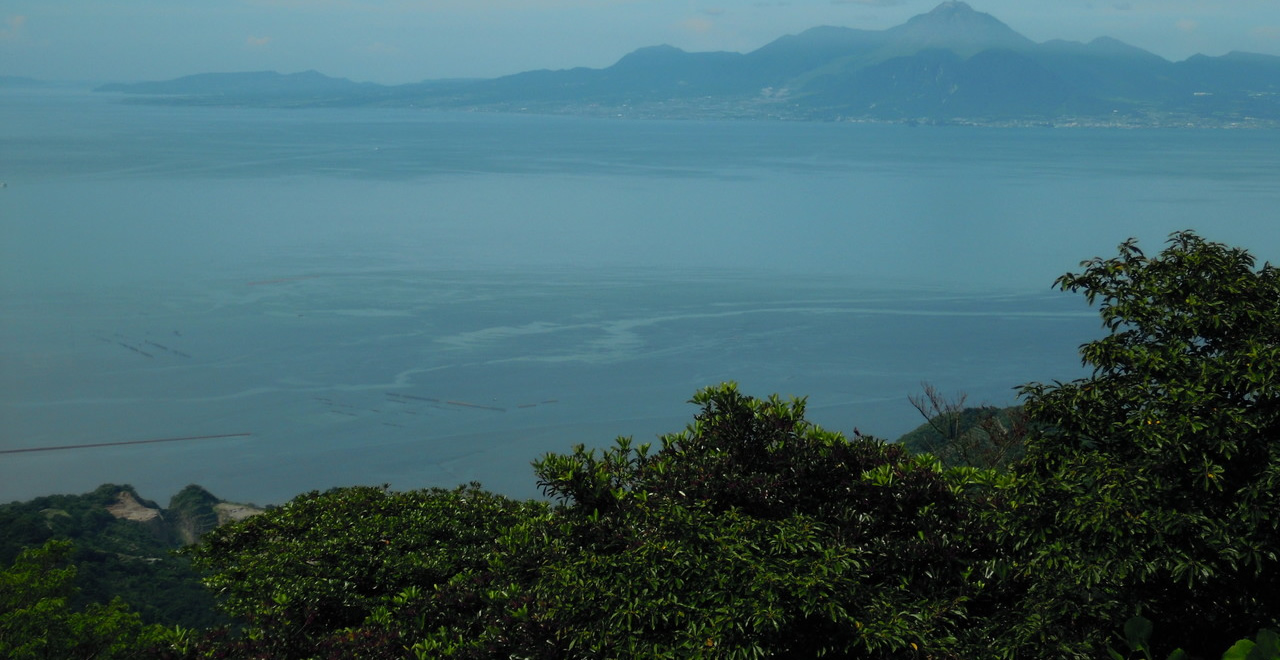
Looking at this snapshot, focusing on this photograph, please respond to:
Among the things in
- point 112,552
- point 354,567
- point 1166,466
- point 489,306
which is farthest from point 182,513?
point 1166,466

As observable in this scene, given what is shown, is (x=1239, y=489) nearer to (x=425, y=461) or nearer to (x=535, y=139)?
(x=425, y=461)

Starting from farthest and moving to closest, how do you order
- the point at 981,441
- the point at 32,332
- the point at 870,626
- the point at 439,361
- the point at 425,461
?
the point at 32,332 → the point at 439,361 → the point at 425,461 → the point at 981,441 → the point at 870,626

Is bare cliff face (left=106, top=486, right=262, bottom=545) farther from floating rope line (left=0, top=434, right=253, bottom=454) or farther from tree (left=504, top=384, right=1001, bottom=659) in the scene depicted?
tree (left=504, top=384, right=1001, bottom=659)

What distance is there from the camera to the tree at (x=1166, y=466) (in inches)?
196

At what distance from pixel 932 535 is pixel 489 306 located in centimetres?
3780

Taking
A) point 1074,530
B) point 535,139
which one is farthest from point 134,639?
point 535,139

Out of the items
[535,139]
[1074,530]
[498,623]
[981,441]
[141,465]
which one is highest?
[535,139]

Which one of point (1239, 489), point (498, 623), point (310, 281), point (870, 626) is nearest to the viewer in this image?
point (1239, 489)

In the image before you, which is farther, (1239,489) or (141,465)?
(141,465)

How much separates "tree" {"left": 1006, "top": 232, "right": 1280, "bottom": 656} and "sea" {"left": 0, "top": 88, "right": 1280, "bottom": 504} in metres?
21.6

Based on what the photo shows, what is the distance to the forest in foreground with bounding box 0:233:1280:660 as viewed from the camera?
16.7ft

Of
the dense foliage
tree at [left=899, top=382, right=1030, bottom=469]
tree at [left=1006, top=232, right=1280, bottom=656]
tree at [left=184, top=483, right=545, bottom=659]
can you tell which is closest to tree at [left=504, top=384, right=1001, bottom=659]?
tree at [left=1006, top=232, right=1280, bottom=656]

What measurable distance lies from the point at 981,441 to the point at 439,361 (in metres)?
20.8

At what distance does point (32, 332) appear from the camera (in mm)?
40906
